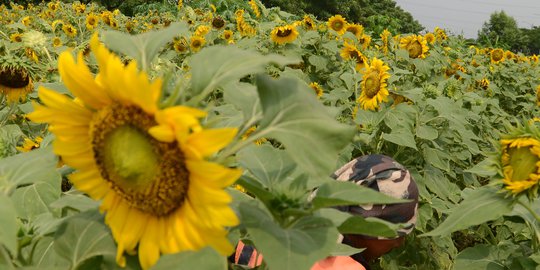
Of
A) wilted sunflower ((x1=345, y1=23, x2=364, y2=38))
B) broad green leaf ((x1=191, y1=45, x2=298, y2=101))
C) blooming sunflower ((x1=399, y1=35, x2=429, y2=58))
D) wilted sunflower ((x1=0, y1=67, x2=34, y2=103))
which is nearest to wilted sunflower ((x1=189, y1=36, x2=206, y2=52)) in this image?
wilted sunflower ((x1=345, y1=23, x2=364, y2=38))

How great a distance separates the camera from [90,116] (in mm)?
611

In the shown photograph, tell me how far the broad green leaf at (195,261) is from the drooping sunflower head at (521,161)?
0.68 metres

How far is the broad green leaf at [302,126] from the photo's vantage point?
1.83 feet

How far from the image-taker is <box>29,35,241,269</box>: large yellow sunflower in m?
0.51

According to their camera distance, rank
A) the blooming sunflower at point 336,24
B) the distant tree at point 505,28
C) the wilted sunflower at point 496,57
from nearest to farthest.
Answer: the blooming sunflower at point 336,24, the wilted sunflower at point 496,57, the distant tree at point 505,28

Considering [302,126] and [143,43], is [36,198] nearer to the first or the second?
[143,43]

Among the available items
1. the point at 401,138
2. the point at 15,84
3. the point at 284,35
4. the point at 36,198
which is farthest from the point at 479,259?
the point at 284,35

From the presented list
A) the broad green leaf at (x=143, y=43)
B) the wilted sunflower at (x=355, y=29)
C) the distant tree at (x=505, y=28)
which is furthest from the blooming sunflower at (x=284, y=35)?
the distant tree at (x=505, y=28)

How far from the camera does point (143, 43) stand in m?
0.65

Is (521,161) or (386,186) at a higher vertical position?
(521,161)

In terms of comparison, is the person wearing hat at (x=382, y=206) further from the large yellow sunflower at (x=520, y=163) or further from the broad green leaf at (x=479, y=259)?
the large yellow sunflower at (x=520, y=163)

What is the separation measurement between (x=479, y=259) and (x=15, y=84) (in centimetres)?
136

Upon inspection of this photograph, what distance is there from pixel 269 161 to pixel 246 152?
37 mm

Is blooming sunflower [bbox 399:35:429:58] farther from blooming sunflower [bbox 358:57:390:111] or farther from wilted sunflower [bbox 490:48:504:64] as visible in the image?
wilted sunflower [bbox 490:48:504:64]
